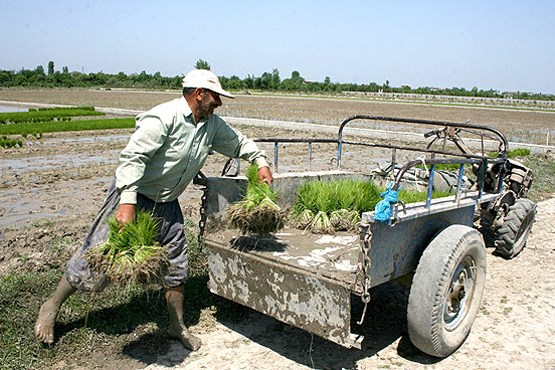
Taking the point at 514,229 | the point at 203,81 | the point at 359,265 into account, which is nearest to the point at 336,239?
the point at 359,265

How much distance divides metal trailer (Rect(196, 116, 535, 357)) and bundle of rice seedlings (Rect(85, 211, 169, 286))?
0.60 metres

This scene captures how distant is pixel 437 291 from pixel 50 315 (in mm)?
2496

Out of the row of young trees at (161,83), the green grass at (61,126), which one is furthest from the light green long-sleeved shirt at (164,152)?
the row of young trees at (161,83)

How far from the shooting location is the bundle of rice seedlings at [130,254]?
2.92 meters

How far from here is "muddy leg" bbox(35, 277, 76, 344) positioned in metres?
3.35

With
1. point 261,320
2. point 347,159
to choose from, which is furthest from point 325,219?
point 347,159

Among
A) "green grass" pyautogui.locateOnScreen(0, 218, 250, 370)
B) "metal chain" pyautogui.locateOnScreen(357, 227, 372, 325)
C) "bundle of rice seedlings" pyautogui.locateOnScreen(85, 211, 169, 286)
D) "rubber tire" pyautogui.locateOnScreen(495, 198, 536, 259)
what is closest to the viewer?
"metal chain" pyautogui.locateOnScreen(357, 227, 372, 325)

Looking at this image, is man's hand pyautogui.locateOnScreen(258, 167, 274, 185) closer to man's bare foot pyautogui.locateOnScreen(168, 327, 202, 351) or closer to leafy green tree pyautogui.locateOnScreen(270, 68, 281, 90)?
man's bare foot pyautogui.locateOnScreen(168, 327, 202, 351)

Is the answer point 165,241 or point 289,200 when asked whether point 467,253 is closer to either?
point 289,200

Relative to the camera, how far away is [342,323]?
2910 mm

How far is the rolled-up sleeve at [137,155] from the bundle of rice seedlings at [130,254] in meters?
0.16

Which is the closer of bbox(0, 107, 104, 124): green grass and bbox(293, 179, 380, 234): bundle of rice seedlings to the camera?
bbox(293, 179, 380, 234): bundle of rice seedlings

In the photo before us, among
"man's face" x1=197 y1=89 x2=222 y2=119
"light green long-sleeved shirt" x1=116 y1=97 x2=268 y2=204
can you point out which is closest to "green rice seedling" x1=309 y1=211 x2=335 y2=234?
"light green long-sleeved shirt" x1=116 y1=97 x2=268 y2=204

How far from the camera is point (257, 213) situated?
132 inches
